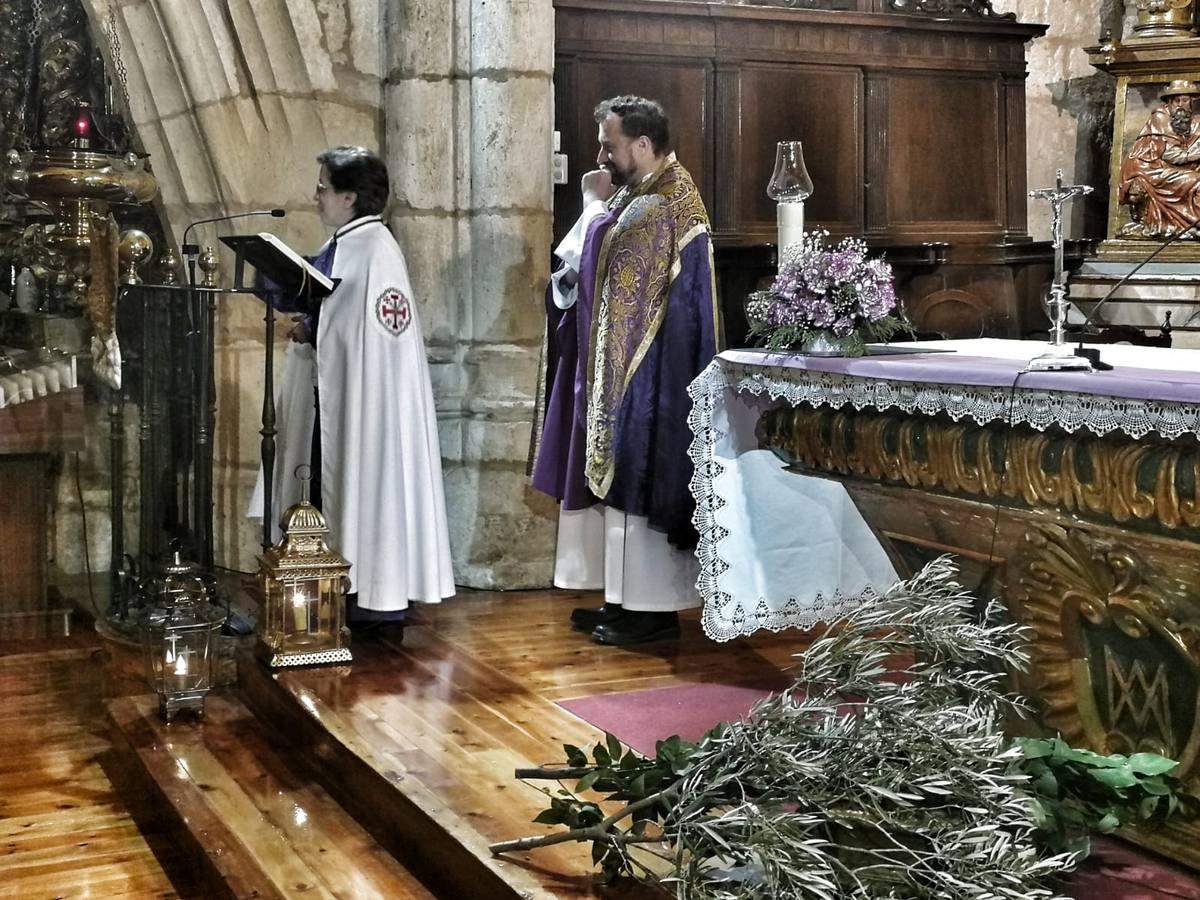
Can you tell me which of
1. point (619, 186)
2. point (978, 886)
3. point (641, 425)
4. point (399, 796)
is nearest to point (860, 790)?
point (978, 886)

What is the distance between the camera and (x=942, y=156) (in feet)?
27.9

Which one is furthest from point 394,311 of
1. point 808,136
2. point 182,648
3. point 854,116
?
point 854,116

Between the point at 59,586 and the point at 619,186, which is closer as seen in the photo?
the point at 619,186

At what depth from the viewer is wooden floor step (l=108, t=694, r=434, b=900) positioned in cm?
358

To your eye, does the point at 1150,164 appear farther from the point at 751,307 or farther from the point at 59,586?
the point at 59,586

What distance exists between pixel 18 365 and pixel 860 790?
4.40m

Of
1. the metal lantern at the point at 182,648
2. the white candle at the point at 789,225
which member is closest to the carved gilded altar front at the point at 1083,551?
the white candle at the point at 789,225

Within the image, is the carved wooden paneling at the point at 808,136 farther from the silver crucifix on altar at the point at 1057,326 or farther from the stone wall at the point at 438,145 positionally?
the silver crucifix on altar at the point at 1057,326

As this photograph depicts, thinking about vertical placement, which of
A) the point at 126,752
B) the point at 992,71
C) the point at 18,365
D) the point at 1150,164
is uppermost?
the point at 992,71

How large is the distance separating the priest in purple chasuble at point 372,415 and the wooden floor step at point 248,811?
2.22 feet

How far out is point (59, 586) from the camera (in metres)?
6.73

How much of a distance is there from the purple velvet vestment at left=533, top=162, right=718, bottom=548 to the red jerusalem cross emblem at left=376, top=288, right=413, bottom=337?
717mm

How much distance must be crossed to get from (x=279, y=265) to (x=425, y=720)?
162 cm

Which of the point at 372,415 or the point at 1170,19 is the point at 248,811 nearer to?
the point at 372,415
